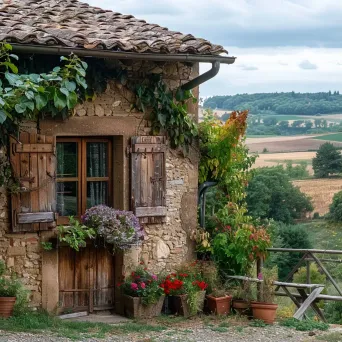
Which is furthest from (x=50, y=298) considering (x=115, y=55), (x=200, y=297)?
(x=115, y=55)

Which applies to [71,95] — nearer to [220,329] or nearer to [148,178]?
[148,178]

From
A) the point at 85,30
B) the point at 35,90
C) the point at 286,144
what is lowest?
the point at 35,90

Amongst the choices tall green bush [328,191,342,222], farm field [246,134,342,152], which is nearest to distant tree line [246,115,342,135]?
farm field [246,134,342,152]

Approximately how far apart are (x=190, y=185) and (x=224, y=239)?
87 cm

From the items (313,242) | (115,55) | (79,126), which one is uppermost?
(115,55)

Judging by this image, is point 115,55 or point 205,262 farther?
point 205,262

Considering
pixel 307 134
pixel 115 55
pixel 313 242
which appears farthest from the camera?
pixel 307 134

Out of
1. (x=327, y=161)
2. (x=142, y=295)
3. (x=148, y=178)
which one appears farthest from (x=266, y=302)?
(x=327, y=161)

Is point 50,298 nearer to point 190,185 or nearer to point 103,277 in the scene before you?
point 103,277

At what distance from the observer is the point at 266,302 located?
31.8ft

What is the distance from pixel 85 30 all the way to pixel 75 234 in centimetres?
247

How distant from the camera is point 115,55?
8.66 m

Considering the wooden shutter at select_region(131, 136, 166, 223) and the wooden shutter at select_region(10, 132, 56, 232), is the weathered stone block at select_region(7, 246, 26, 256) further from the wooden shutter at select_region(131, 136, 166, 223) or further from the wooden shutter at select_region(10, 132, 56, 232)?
the wooden shutter at select_region(131, 136, 166, 223)

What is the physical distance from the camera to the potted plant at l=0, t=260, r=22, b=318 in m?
8.56
